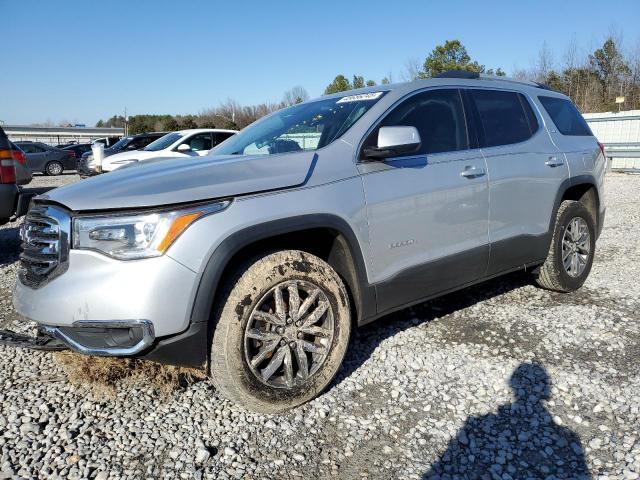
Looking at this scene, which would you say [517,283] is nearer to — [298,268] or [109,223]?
[298,268]

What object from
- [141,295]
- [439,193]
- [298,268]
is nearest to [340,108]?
[439,193]

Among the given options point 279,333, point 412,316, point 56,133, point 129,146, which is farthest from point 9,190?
point 56,133

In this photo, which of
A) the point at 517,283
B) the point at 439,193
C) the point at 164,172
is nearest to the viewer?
the point at 164,172

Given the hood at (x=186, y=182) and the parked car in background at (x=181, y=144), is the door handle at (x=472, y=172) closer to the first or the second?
the hood at (x=186, y=182)

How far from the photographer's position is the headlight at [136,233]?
232 cm

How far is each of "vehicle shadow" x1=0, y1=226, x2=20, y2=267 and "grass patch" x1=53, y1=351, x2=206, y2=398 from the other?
3832mm

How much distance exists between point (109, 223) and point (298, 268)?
96cm

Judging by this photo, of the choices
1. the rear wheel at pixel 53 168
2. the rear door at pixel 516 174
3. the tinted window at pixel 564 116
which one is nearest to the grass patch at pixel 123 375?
the rear door at pixel 516 174

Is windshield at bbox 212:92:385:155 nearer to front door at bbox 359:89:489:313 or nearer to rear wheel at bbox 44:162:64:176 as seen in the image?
front door at bbox 359:89:489:313

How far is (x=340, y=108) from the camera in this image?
11.3 ft

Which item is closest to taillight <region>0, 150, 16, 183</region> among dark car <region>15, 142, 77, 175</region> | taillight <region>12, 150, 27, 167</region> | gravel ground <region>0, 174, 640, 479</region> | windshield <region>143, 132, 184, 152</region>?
taillight <region>12, 150, 27, 167</region>

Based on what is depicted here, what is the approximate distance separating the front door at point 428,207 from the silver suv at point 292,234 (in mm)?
11

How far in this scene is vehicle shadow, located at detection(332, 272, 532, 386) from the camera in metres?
3.49

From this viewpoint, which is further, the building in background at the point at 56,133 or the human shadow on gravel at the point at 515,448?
the building in background at the point at 56,133
